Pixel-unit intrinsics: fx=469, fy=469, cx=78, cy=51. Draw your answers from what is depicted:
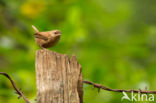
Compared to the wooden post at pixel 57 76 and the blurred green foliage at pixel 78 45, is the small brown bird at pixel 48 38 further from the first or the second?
the blurred green foliage at pixel 78 45

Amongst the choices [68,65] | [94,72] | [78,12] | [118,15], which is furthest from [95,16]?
[68,65]

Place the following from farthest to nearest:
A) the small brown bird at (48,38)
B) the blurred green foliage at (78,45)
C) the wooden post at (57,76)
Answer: the blurred green foliage at (78,45) < the small brown bird at (48,38) < the wooden post at (57,76)

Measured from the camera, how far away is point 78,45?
19.6 ft

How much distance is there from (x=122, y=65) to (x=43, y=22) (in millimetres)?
1158

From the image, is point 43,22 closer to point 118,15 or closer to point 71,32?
point 71,32

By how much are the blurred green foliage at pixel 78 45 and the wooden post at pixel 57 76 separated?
220 cm

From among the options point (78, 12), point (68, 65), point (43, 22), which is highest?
point (78, 12)

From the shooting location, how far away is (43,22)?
500cm

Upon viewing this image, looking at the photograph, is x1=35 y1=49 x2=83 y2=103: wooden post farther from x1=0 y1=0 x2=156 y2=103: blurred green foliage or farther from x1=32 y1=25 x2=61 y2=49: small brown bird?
x1=0 y1=0 x2=156 y2=103: blurred green foliage

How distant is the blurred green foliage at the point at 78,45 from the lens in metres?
5.15

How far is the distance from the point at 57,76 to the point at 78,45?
3.28 meters

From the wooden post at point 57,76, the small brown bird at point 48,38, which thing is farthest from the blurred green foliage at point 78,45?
the wooden post at point 57,76

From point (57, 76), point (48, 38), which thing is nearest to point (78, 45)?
point (48, 38)

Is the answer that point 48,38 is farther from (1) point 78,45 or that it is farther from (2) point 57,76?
(1) point 78,45
